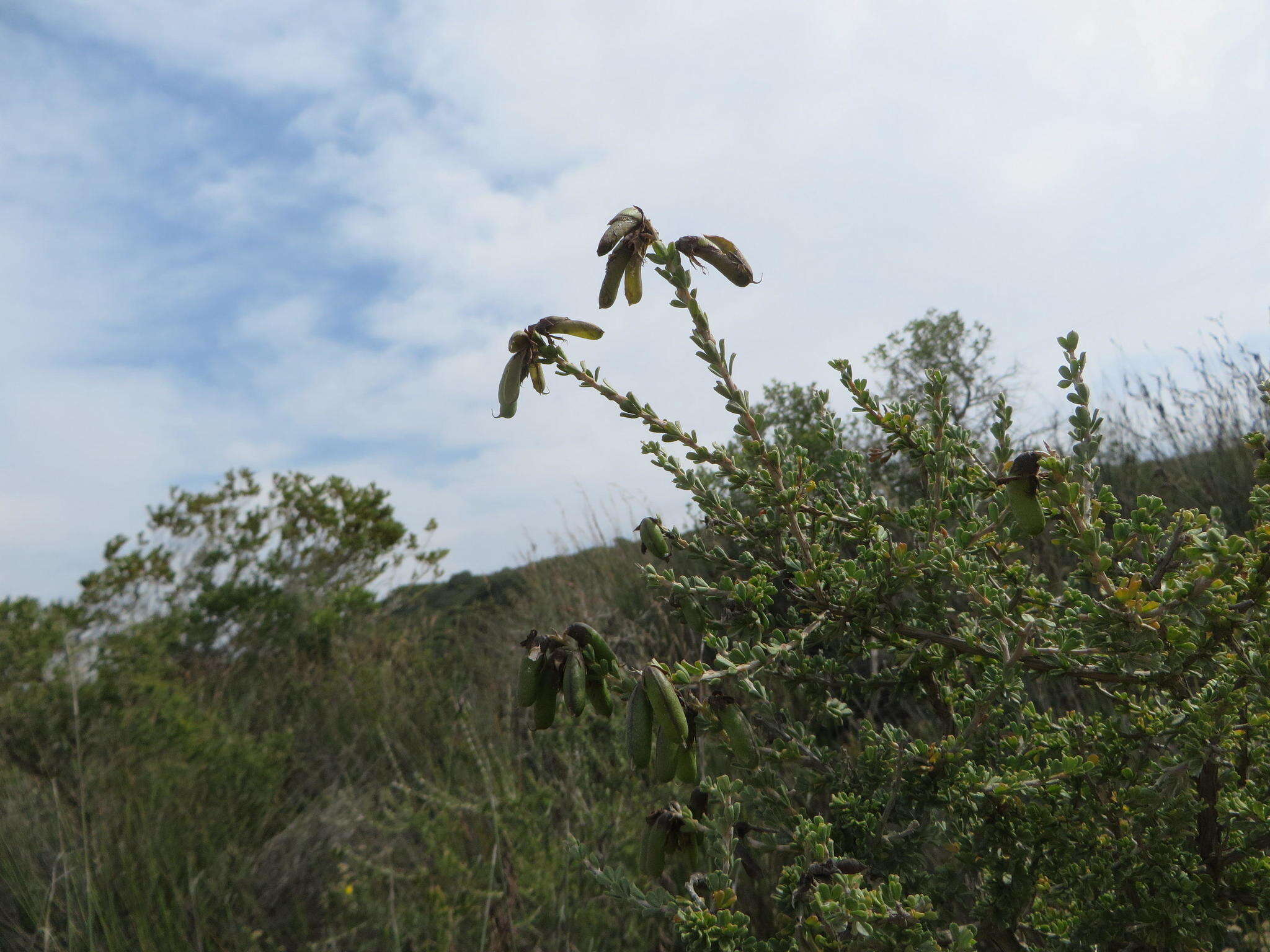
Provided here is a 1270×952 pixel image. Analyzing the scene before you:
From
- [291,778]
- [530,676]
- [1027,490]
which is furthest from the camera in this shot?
[291,778]

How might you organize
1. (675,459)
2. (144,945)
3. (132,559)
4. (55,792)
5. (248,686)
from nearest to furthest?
1. (675,459)
2. (144,945)
3. (55,792)
4. (248,686)
5. (132,559)

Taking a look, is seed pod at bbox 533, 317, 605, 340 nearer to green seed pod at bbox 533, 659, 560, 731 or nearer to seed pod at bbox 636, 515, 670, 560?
seed pod at bbox 636, 515, 670, 560

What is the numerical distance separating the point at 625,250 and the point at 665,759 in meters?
0.67

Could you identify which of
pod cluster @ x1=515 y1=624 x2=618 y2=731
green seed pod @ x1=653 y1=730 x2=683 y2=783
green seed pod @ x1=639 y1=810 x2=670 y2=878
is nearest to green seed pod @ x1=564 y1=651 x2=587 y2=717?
pod cluster @ x1=515 y1=624 x2=618 y2=731

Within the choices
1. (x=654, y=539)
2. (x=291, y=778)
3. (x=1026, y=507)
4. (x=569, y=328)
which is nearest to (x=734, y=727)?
(x=654, y=539)

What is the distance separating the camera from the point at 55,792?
3338mm

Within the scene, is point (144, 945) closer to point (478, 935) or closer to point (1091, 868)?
point (478, 935)

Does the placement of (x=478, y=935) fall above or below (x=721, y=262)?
below

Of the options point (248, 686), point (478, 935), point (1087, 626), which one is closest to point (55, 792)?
point (478, 935)

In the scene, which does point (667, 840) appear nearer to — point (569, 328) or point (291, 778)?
point (569, 328)

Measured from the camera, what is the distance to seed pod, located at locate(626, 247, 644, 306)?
111cm

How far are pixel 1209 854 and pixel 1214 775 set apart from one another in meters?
0.12

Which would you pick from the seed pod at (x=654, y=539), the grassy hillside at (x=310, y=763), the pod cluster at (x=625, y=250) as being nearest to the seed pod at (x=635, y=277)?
the pod cluster at (x=625, y=250)

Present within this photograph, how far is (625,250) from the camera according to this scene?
43.4 inches
